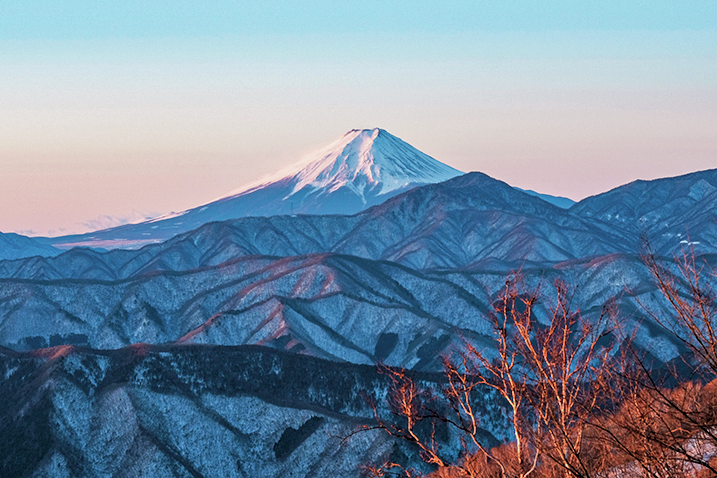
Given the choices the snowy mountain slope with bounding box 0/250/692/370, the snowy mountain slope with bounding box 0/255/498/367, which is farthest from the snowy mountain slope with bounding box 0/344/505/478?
the snowy mountain slope with bounding box 0/255/498/367

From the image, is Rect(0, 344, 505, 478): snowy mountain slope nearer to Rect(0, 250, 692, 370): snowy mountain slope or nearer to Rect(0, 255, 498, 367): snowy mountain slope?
Rect(0, 250, 692, 370): snowy mountain slope

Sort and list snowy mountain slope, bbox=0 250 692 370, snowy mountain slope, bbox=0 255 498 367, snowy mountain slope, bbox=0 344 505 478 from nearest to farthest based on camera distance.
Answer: snowy mountain slope, bbox=0 344 505 478, snowy mountain slope, bbox=0 250 692 370, snowy mountain slope, bbox=0 255 498 367

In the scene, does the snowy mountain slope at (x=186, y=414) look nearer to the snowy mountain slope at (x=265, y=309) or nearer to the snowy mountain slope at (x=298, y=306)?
the snowy mountain slope at (x=298, y=306)

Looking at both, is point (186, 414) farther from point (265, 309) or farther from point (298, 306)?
point (298, 306)

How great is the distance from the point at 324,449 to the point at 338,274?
8787 centimetres

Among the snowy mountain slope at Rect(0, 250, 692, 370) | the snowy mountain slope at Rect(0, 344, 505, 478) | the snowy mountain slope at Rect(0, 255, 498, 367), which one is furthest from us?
the snowy mountain slope at Rect(0, 255, 498, 367)

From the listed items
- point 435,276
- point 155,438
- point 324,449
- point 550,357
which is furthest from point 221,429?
point 435,276

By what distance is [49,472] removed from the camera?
72.5m

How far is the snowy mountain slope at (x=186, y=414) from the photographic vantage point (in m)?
73.6

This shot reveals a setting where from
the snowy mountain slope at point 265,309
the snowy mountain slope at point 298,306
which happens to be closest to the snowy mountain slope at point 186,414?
the snowy mountain slope at point 298,306

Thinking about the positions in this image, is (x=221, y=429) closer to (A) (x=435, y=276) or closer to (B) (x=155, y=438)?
(B) (x=155, y=438)

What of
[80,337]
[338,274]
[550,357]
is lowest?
[80,337]

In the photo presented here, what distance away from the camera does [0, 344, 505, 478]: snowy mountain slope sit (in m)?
73.6

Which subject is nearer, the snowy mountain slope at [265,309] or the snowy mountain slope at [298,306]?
the snowy mountain slope at [298,306]
